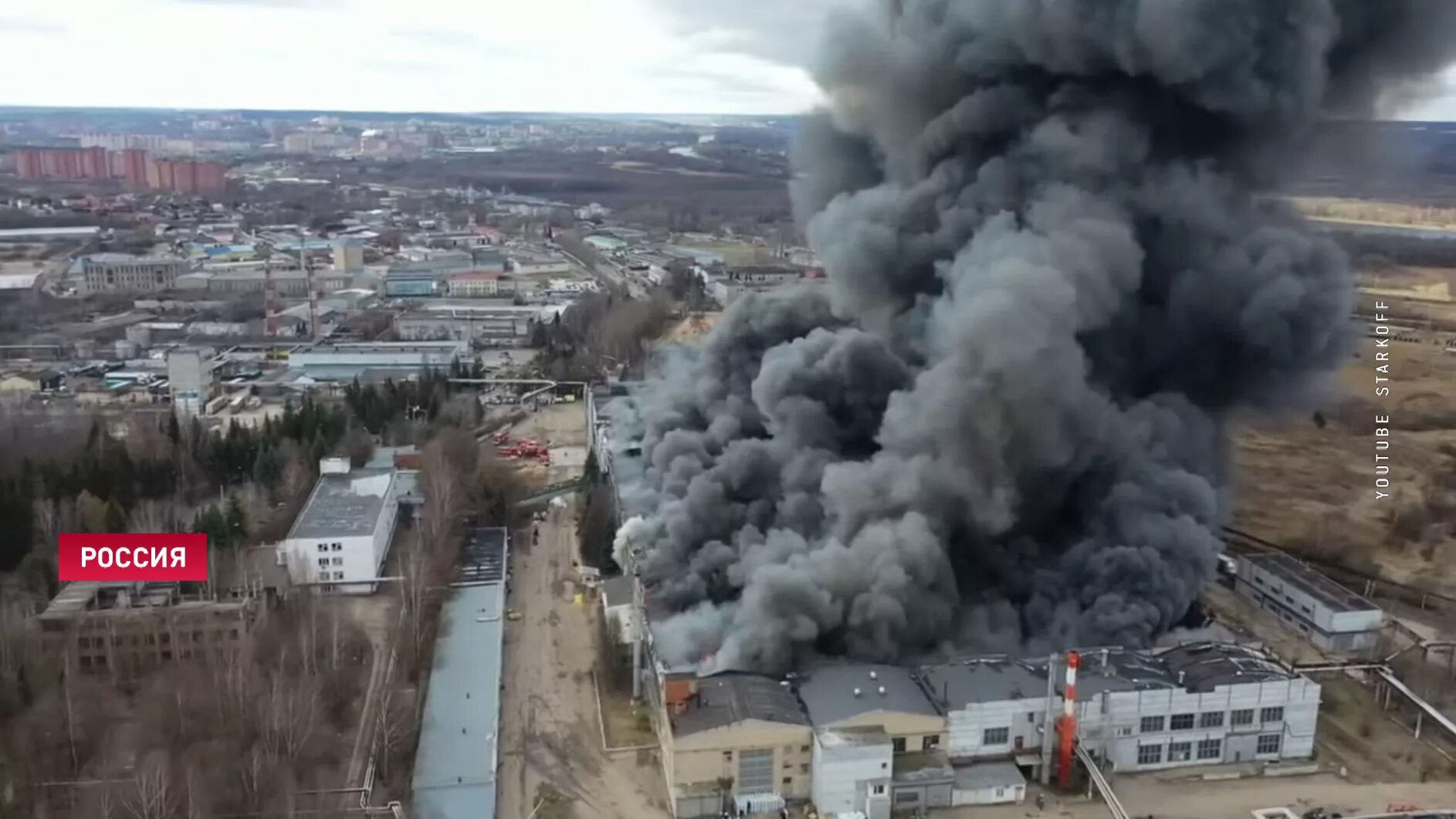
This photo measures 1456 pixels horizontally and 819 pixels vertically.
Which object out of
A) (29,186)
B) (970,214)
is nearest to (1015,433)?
(970,214)

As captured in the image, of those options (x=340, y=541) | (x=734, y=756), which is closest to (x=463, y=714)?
(x=734, y=756)

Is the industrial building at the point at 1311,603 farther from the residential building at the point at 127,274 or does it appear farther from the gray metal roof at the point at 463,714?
the residential building at the point at 127,274

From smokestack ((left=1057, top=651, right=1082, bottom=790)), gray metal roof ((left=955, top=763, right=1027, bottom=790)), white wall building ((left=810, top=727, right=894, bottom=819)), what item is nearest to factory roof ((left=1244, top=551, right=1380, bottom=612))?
smokestack ((left=1057, top=651, right=1082, bottom=790))

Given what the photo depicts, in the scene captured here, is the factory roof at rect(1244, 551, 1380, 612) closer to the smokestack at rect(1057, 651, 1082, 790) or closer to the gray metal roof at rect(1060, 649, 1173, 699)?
the gray metal roof at rect(1060, 649, 1173, 699)

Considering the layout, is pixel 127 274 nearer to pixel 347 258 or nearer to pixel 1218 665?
pixel 347 258

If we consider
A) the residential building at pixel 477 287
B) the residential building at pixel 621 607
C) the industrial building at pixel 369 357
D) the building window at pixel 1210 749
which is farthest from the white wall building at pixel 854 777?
the residential building at pixel 477 287

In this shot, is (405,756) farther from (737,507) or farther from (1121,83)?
(1121,83)
